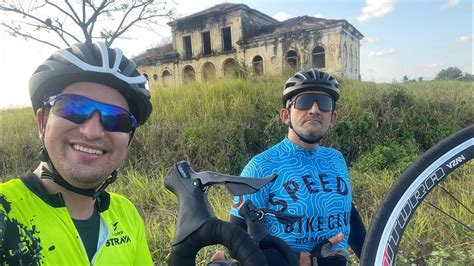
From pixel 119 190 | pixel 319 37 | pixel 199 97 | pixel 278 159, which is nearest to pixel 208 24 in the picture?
pixel 319 37

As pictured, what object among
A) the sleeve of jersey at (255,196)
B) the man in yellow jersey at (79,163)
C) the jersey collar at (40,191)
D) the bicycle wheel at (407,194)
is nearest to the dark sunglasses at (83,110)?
the man in yellow jersey at (79,163)

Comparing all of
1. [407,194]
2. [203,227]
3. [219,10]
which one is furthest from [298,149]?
[219,10]

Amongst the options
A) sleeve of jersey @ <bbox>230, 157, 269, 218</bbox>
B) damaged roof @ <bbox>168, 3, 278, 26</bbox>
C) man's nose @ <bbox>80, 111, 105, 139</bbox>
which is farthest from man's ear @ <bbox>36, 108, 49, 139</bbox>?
damaged roof @ <bbox>168, 3, 278, 26</bbox>

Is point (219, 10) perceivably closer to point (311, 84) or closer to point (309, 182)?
point (311, 84)

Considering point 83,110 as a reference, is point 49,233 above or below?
below

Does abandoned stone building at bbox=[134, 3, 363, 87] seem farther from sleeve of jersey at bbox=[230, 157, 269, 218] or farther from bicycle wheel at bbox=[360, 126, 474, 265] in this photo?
bicycle wheel at bbox=[360, 126, 474, 265]

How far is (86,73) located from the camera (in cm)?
151

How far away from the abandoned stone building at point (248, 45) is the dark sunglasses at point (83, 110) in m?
18.5

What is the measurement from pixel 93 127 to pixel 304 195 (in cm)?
126

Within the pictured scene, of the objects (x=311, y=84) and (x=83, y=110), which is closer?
(x=83, y=110)

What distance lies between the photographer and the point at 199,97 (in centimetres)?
911

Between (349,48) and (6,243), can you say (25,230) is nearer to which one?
(6,243)

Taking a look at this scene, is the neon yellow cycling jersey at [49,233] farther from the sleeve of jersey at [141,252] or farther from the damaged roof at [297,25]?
the damaged roof at [297,25]

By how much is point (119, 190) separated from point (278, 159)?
4.16 m
